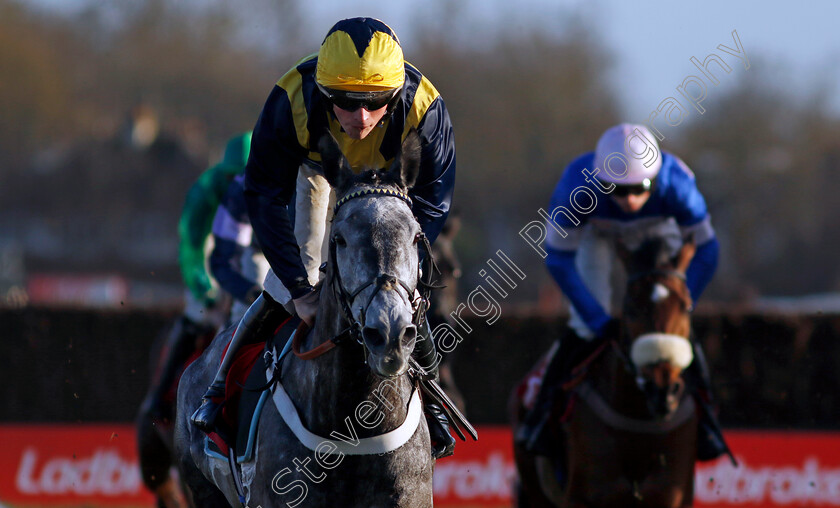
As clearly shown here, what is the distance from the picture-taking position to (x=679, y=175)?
6.35 metres

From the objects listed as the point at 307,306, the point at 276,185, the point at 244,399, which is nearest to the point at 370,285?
→ the point at 307,306

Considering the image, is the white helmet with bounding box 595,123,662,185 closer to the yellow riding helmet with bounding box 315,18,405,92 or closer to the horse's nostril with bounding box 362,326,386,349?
the yellow riding helmet with bounding box 315,18,405,92

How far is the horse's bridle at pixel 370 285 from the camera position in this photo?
322 cm

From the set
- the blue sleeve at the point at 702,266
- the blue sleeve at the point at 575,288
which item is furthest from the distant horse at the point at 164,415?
the blue sleeve at the point at 702,266

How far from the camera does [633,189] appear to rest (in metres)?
6.11

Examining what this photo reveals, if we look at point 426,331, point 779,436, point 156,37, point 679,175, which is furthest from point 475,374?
A: point 156,37

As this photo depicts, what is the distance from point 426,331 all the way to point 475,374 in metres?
7.54

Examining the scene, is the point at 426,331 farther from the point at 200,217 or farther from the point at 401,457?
the point at 200,217

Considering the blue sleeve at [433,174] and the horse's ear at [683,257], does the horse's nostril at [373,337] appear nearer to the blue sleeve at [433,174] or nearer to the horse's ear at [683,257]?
the blue sleeve at [433,174]

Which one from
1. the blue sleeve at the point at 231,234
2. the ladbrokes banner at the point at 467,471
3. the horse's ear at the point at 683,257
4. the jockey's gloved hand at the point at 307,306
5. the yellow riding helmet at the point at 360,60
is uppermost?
the yellow riding helmet at the point at 360,60

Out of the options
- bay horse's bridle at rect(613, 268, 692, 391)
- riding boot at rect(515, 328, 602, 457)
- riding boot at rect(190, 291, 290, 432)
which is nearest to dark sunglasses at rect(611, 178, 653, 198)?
bay horse's bridle at rect(613, 268, 692, 391)

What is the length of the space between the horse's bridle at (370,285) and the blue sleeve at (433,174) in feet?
0.88

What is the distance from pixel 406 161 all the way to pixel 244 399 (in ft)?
4.02

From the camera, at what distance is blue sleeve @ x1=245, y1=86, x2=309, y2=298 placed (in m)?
3.94
